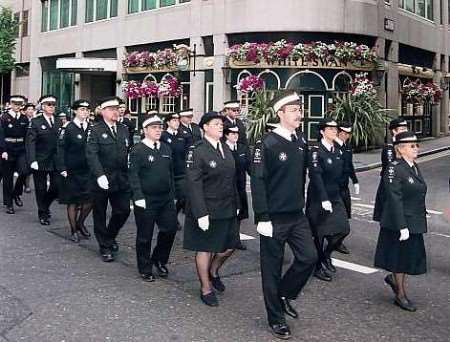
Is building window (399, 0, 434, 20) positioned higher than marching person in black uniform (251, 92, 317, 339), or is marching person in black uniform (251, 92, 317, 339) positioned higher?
building window (399, 0, 434, 20)

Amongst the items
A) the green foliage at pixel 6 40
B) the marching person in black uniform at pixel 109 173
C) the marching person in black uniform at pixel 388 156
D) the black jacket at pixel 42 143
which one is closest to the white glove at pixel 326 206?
the marching person in black uniform at pixel 388 156

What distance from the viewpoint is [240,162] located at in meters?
7.89

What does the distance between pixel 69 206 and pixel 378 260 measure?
465cm

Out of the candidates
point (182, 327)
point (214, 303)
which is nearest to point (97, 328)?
point (182, 327)

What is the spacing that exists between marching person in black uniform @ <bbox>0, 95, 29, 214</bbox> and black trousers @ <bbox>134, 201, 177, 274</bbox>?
514 cm

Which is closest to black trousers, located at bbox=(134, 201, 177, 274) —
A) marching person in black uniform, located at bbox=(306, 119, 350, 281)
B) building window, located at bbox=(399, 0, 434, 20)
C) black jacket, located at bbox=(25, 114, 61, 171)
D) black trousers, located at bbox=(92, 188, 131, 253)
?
black trousers, located at bbox=(92, 188, 131, 253)

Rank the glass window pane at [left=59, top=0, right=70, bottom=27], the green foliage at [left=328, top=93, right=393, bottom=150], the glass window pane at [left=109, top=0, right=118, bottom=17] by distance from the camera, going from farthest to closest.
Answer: the glass window pane at [left=59, top=0, right=70, bottom=27], the glass window pane at [left=109, top=0, right=118, bottom=17], the green foliage at [left=328, top=93, right=393, bottom=150]

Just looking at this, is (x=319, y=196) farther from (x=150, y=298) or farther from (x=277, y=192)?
(x=150, y=298)

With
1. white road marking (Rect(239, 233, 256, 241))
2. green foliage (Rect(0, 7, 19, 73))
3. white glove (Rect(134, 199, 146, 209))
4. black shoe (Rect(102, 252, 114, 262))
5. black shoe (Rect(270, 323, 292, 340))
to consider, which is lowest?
black shoe (Rect(270, 323, 292, 340))

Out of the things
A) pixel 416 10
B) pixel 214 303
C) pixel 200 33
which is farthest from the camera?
pixel 416 10

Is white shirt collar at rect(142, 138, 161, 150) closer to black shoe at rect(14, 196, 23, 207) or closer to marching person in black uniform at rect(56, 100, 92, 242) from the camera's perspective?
marching person in black uniform at rect(56, 100, 92, 242)

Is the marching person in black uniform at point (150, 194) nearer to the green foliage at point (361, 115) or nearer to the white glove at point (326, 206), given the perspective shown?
the white glove at point (326, 206)

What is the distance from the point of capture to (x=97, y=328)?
476 centimetres

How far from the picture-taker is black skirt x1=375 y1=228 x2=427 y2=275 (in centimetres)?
546
